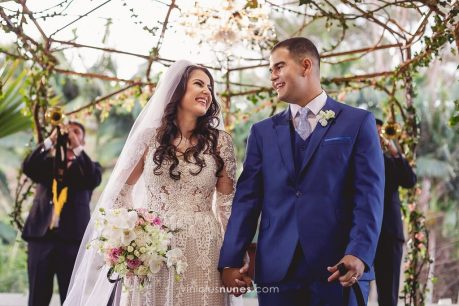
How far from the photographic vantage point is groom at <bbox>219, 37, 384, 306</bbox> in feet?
10.9

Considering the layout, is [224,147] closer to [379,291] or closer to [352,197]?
[352,197]

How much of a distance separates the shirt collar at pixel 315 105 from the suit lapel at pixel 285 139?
4 cm

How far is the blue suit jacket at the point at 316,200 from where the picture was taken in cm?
334

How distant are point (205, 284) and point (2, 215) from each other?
17833 millimetres

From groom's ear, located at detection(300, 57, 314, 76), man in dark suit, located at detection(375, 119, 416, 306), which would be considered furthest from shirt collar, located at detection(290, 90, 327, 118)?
man in dark suit, located at detection(375, 119, 416, 306)

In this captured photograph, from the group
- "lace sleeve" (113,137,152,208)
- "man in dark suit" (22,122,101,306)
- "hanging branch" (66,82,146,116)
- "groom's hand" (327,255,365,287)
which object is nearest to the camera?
"groom's hand" (327,255,365,287)

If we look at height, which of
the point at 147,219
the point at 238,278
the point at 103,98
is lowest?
the point at 238,278

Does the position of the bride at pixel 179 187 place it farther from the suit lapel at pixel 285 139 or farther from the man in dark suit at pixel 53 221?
the man in dark suit at pixel 53 221

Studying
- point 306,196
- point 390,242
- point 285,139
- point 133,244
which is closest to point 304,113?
point 285,139

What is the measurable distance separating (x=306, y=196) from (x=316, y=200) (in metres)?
0.05

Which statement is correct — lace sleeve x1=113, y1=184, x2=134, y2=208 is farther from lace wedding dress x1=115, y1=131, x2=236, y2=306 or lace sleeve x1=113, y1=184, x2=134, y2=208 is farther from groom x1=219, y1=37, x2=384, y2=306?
groom x1=219, y1=37, x2=384, y2=306

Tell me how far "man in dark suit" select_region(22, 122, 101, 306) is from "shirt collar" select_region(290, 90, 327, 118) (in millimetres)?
2990

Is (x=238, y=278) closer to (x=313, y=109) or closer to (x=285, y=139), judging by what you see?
(x=285, y=139)

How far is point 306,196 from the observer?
3430mm
